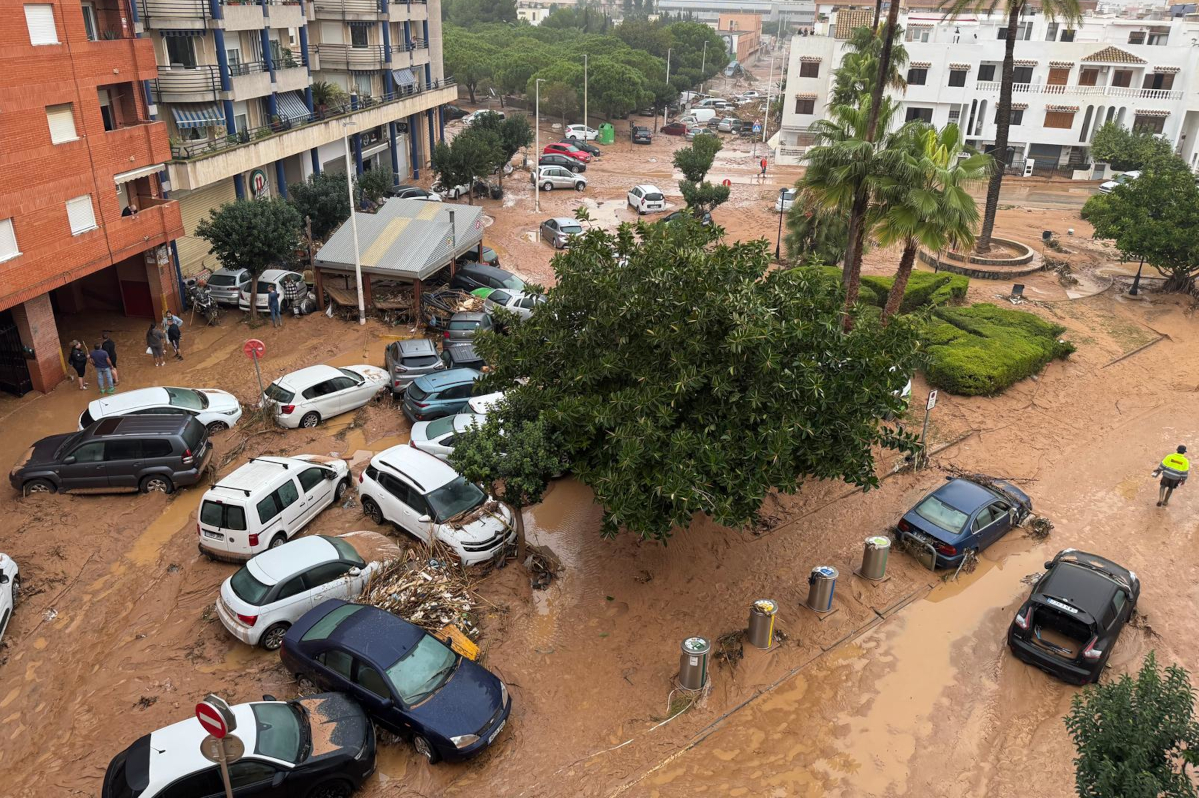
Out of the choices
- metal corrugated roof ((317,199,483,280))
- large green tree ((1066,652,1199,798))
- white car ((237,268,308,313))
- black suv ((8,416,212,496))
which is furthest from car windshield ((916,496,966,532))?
white car ((237,268,308,313))

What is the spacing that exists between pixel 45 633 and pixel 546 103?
2509 inches

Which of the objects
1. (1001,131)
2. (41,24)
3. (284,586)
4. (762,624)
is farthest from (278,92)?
(762,624)

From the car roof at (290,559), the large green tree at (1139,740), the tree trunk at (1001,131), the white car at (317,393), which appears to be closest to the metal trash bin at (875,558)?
the large green tree at (1139,740)

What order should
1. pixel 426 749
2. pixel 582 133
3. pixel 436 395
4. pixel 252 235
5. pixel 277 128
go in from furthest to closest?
pixel 582 133 < pixel 277 128 < pixel 252 235 < pixel 436 395 < pixel 426 749

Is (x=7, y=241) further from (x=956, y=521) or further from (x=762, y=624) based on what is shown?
(x=956, y=521)

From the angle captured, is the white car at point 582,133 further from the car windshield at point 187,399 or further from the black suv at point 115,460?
the black suv at point 115,460

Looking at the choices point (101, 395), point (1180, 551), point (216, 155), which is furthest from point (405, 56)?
point (1180, 551)

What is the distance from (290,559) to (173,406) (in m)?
7.50

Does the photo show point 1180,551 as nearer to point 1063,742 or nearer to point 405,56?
point 1063,742

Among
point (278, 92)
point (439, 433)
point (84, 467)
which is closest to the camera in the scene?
point (84, 467)

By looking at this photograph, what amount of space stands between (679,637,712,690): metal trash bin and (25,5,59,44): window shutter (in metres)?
19.8

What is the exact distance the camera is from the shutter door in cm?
2980

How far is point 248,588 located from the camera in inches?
508

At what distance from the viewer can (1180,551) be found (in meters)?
16.5
